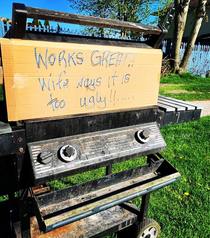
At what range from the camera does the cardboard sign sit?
1036mm

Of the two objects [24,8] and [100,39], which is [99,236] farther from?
[24,8]

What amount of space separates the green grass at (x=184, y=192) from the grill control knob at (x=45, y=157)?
4.80ft

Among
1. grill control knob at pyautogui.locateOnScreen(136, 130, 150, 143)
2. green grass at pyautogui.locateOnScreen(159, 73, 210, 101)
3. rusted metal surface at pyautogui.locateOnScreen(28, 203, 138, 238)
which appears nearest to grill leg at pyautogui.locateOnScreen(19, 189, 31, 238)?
rusted metal surface at pyautogui.locateOnScreen(28, 203, 138, 238)

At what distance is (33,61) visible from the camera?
3.45 feet

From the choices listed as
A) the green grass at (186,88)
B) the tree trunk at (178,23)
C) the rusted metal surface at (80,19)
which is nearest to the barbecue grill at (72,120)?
the rusted metal surface at (80,19)

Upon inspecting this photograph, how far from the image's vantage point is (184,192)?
255 cm

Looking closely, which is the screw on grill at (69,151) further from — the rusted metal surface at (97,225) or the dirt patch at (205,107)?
the dirt patch at (205,107)

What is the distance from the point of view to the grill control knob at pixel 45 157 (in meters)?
1.11

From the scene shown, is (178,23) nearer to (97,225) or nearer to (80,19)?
(80,19)

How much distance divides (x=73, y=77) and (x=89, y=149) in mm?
434

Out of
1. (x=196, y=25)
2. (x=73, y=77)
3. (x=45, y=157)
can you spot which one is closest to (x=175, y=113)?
(x=73, y=77)

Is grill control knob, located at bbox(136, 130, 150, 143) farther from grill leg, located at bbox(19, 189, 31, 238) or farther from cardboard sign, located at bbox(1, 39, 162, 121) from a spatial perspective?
grill leg, located at bbox(19, 189, 31, 238)

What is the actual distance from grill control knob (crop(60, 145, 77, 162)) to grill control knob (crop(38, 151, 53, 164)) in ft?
0.22

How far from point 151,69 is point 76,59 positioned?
0.54m
